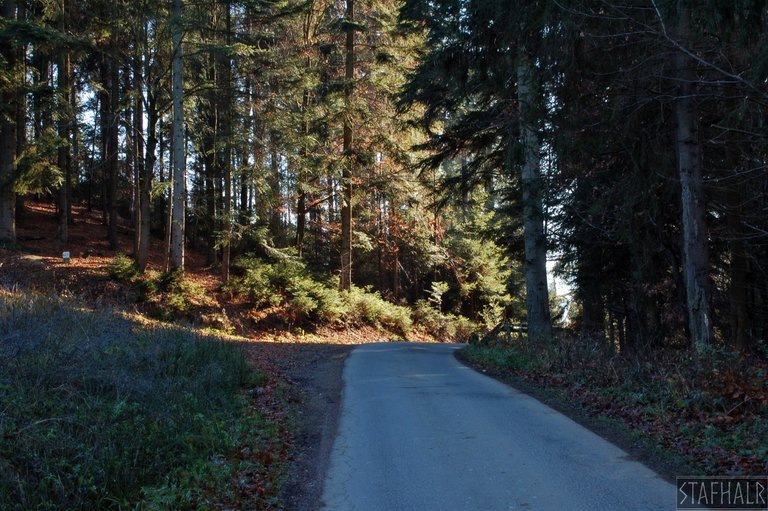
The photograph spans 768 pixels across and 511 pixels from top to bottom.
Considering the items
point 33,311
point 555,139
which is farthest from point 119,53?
point 555,139

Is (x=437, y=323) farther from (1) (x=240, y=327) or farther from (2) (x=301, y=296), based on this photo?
(1) (x=240, y=327)

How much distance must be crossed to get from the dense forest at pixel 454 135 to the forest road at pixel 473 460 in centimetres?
388

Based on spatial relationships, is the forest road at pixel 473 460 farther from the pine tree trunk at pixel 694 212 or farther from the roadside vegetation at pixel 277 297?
the roadside vegetation at pixel 277 297

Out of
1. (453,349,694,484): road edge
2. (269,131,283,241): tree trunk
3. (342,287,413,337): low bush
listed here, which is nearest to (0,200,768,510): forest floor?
(453,349,694,484): road edge

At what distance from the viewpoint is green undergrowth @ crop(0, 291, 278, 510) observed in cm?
464

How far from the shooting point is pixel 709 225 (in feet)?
41.1

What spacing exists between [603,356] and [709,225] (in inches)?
186

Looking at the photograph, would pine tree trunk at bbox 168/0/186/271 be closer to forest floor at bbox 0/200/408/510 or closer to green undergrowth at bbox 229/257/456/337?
forest floor at bbox 0/200/408/510

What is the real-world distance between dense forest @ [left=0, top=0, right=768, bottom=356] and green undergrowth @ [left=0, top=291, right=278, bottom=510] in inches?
299

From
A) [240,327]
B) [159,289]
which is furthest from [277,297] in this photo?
[159,289]

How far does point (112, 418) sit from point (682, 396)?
24.2 ft

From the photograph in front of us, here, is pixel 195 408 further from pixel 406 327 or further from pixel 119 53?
pixel 406 327

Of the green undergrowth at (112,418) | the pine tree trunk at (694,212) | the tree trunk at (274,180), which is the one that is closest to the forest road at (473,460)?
the green undergrowth at (112,418)

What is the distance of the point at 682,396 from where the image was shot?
7.52 meters
